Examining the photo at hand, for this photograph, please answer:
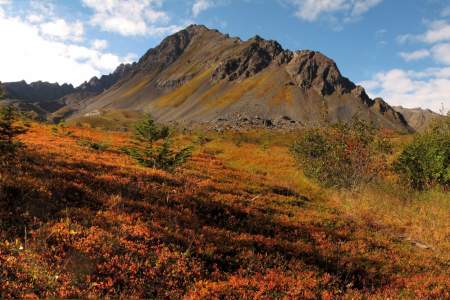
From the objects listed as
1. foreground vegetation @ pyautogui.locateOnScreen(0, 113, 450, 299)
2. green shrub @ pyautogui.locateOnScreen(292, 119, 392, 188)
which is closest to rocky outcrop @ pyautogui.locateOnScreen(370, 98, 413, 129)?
green shrub @ pyautogui.locateOnScreen(292, 119, 392, 188)

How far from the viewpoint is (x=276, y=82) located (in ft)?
598

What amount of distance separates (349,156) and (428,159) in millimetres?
4360

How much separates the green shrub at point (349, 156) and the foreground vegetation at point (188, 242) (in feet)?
18.5

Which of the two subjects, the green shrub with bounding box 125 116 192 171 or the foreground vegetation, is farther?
the green shrub with bounding box 125 116 192 171

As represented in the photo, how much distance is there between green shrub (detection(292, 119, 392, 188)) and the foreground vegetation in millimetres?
5635

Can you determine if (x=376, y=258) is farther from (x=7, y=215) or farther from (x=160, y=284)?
(x=7, y=215)

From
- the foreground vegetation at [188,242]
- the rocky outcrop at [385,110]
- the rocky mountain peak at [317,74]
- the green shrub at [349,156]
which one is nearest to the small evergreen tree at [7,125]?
the foreground vegetation at [188,242]

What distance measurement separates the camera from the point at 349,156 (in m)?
22.9

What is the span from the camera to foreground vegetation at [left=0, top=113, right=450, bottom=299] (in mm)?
7633

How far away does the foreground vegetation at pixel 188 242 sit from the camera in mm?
7633

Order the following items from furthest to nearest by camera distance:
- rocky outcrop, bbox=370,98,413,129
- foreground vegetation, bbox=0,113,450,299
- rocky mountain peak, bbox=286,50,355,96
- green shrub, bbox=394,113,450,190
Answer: rocky mountain peak, bbox=286,50,355,96 < rocky outcrop, bbox=370,98,413,129 < green shrub, bbox=394,113,450,190 < foreground vegetation, bbox=0,113,450,299

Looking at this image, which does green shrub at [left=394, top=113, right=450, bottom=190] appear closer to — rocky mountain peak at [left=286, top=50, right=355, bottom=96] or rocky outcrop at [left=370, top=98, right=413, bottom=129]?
rocky mountain peak at [left=286, top=50, right=355, bottom=96]

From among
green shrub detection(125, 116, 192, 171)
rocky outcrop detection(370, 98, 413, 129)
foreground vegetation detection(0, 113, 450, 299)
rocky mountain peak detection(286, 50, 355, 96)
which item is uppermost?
rocky mountain peak detection(286, 50, 355, 96)

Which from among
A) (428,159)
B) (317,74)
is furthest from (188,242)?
(317,74)
